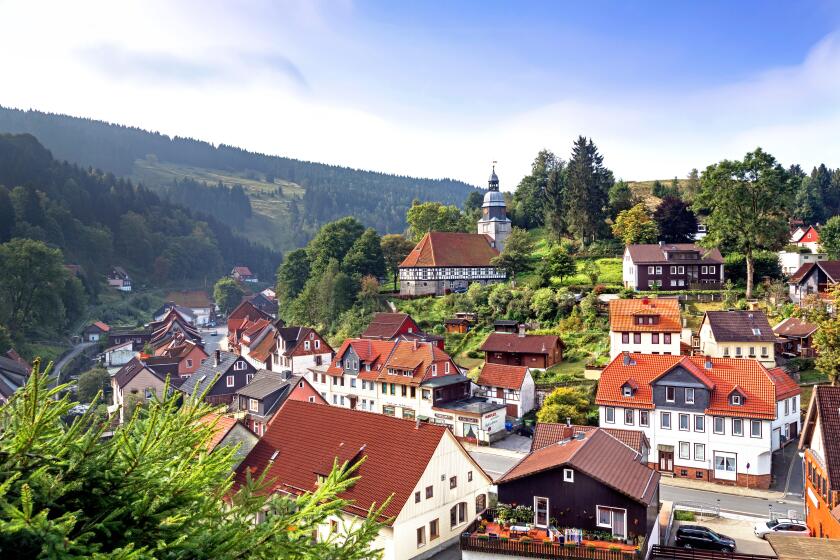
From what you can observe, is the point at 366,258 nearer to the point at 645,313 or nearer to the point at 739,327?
the point at 645,313

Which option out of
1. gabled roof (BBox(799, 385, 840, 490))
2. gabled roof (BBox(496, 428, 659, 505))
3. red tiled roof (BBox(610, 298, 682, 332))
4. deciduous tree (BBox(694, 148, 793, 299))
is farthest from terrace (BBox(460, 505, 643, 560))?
deciduous tree (BBox(694, 148, 793, 299))

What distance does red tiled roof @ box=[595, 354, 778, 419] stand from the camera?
1359 inches

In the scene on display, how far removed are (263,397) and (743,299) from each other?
46981 mm

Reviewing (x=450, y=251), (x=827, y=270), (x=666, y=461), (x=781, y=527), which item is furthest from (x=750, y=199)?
(x=781, y=527)

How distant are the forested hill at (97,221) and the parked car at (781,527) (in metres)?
117

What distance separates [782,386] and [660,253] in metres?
32.3

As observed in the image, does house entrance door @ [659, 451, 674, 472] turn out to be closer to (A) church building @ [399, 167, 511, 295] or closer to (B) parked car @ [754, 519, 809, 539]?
(B) parked car @ [754, 519, 809, 539]

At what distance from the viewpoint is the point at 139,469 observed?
7051 millimetres

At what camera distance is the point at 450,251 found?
82875mm

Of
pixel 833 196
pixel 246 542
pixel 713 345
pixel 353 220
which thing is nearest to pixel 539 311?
pixel 713 345

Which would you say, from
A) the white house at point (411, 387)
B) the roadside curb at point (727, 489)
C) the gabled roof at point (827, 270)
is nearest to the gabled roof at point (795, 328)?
the gabled roof at point (827, 270)

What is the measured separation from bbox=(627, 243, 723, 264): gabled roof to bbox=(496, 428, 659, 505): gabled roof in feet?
141

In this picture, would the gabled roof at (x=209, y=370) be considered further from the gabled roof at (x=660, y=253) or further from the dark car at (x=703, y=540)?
the gabled roof at (x=660, y=253)

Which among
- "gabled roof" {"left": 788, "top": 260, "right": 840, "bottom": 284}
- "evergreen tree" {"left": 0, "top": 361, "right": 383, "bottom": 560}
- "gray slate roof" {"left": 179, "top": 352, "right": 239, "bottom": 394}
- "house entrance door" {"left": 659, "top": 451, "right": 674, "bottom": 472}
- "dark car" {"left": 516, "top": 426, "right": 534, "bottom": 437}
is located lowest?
"dark car" {"left": 516, "top": 426, "right": 534, "bottom": 437}
